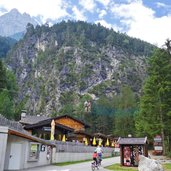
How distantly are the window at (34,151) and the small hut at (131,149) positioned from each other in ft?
23.9

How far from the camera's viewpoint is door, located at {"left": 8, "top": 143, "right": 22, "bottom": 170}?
2409cm

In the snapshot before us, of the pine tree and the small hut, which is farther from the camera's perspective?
the pine tree

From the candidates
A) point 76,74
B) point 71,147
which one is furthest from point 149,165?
point 76,74

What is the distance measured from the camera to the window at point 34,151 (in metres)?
26.3

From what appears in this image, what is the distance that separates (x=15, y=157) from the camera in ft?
80.0

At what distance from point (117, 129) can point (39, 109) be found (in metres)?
71.7

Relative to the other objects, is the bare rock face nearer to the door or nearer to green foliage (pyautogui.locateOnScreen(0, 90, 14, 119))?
the door

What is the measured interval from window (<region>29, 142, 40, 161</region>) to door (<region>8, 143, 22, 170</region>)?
5.47 feet

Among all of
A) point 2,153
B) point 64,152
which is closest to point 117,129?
point 64,152

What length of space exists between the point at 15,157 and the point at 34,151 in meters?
2.76

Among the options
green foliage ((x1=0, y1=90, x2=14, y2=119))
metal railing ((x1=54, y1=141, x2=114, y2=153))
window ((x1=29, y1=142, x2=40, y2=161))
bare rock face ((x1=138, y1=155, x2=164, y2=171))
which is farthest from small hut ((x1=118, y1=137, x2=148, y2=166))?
green foliage ((x1=0, y1=90, x2=14, y2=119))

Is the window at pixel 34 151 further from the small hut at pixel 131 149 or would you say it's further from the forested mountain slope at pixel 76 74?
the forested mountain slope at pixel 76 74

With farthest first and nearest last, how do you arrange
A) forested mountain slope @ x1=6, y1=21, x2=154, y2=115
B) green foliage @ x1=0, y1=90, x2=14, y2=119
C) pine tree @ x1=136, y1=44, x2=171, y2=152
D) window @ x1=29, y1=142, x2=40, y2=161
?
1. forested mountain slope @ x1=6, y1=21, x2=154, y2=115
2. green foliage @ x1=0, y1=90, x2=14, y2=119
3. pine tree @ x1=136, y1=44, x2=171, y2=152
4. window @ x1=29, y1=142, x2=40, y2=161

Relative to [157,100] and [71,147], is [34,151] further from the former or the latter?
[157,100]
